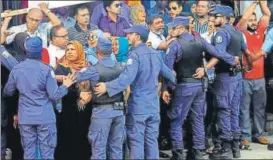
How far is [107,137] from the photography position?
780 cm

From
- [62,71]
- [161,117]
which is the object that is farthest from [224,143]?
[62,71]

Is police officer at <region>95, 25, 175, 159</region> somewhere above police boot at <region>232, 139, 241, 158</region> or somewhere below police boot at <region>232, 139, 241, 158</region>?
above

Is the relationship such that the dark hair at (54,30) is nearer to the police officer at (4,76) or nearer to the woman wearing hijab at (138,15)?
the police officer at (4,76)

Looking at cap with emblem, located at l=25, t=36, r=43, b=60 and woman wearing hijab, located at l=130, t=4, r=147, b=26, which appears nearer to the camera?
cap with emblem, located at l=25, t=36, r=43, b=60

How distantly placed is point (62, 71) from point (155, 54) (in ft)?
3.37

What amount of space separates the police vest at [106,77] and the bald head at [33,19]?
5.53ft

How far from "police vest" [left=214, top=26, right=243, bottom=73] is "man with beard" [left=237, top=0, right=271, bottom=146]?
640mm

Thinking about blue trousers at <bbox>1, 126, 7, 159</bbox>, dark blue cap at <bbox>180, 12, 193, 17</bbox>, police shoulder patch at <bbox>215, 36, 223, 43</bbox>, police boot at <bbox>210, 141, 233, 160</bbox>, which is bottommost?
police boot at <bbox>210, 141, 233, 160</bbox>

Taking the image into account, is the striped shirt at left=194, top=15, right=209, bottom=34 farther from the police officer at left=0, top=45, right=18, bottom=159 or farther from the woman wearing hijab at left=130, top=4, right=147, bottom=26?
the police officer at left=0, top=45, right=18, bottom=159

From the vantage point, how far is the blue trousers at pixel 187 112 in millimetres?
8547

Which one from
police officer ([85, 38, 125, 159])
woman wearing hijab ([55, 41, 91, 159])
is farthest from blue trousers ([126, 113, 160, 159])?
woman wearing hijab ([55, 41, 91, 159])

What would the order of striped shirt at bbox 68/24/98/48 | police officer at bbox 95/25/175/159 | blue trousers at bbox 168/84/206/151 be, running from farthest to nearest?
striped shirt at bbox 68/24/98/48 < blue trousers at bbox 168/84/206/151 < police officer at bbox 95/25/175/159

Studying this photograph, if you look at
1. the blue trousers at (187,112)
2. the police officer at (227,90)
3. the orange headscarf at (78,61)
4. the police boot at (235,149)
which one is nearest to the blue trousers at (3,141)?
the orange headscarf at (78,61)

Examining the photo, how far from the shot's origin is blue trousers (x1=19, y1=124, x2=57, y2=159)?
301 inches
